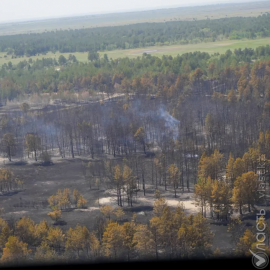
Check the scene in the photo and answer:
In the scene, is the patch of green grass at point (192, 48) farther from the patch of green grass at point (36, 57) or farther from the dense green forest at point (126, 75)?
the dense green forest at point (126, 75)

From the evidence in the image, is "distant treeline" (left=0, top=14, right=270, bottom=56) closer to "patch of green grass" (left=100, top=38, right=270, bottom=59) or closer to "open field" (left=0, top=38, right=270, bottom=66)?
"open field" (left=0, top=38, right=270, bottom=66)

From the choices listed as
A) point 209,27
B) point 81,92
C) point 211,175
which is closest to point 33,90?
point 81,92

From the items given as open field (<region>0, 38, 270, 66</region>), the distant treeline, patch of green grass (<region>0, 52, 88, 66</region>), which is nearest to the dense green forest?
open field (<region>0, 38, 270, 66</region>)

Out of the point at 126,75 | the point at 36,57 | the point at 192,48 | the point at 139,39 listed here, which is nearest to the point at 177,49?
the point at 192,48

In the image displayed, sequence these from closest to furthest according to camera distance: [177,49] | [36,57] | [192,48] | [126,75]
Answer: [126,75], [192,48], [177,49], [36,57]

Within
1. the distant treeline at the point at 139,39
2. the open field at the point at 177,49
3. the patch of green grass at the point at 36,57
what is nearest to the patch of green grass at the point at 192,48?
the open field at the point at 177,49

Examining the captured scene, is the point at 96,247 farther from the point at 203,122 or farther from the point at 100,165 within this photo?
the point at 203,122

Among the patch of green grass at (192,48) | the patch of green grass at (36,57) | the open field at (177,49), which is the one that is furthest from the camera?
the patch of green grass at (36,57)

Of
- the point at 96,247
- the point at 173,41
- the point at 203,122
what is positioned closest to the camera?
the point at 96,247

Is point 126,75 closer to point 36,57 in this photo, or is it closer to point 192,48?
point 192,48

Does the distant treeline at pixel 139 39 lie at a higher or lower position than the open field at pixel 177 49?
higher

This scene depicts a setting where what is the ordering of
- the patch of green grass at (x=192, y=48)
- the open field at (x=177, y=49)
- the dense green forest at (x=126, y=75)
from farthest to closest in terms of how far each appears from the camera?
1. the open field at (x=177, y=49)
2. the patch of green grass at (x=192, y=48)
3. the dense green forest at (x=126, y=75)
